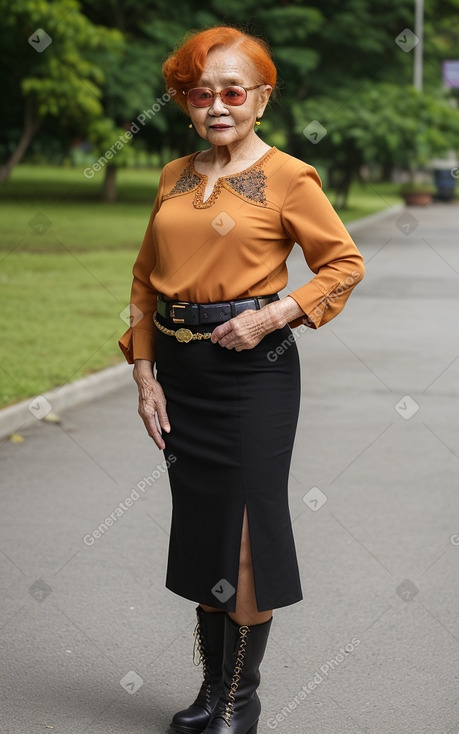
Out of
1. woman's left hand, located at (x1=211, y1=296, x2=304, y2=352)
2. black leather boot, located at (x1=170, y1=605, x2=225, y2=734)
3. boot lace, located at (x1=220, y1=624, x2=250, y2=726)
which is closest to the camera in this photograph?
woman's left hand, located at (x1=211, y1=296, x2=304, y2=352)

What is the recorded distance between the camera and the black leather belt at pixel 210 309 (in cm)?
316

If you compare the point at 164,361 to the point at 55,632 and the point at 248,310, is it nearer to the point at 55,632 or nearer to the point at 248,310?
the point at 248,310

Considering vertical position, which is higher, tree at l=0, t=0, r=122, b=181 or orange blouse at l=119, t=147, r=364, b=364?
orange blouse at l=119, t=147, r=364, b=364

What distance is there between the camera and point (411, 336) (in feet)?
38.0

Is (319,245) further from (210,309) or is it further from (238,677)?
(238,677)

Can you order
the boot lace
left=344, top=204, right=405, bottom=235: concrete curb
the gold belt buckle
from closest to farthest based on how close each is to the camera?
1. the gold belt buckle
2. the boot lace
3. left=344, top=204, right=405, bottom=235: concrete curb

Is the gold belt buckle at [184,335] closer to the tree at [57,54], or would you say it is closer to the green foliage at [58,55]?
the tree at [57,54]

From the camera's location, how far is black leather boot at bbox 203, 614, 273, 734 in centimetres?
334

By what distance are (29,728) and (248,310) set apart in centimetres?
147

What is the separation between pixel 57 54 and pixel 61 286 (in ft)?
51.9

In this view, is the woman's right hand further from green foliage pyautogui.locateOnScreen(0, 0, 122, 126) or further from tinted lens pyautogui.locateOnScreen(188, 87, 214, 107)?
green foliage pyautogui.locateOnScreen(0, 0, 122, 126)

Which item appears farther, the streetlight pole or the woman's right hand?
the streetlight pole

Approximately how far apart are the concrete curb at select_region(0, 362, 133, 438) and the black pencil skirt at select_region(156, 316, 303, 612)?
4.31 m

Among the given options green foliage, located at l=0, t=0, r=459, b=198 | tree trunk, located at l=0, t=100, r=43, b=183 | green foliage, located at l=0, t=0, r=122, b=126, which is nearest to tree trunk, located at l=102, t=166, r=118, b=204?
green foliage, located at l=0, t=0, r=459, b=198
